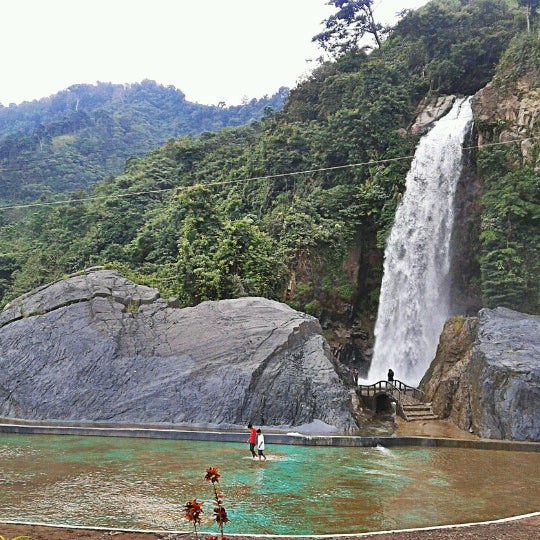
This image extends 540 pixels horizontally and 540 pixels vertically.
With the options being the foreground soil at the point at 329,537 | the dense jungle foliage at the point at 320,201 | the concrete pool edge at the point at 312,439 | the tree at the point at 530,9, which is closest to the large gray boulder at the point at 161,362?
the concrete pool edge at the point at 312,439

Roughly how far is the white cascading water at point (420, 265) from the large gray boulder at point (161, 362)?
700 centimetres

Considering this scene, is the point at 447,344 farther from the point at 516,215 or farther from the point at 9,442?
the point at 9,442

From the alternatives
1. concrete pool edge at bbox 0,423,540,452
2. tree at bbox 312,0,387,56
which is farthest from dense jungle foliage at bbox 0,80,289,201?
concrete pool edge at bbox 0,423,540,452

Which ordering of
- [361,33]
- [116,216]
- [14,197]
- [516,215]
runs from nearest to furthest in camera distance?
[516,215]
[116,216]
[361,33]
[14,197]

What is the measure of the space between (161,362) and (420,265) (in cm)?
1272

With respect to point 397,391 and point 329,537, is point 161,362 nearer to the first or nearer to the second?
point 397,391

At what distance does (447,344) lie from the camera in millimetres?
20906

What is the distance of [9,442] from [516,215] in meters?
19.9

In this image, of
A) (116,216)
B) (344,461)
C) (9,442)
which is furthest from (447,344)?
(116,216)

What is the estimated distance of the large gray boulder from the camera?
17.8m

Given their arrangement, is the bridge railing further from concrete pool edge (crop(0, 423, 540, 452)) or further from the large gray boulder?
concrete pool edge (crop(0, 423, 540, 452))

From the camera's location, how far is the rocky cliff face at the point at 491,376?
16031 millimetres

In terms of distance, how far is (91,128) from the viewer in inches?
2977

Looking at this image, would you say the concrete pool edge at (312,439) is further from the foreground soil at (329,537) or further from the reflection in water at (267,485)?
the foreground soil at (329,537)
